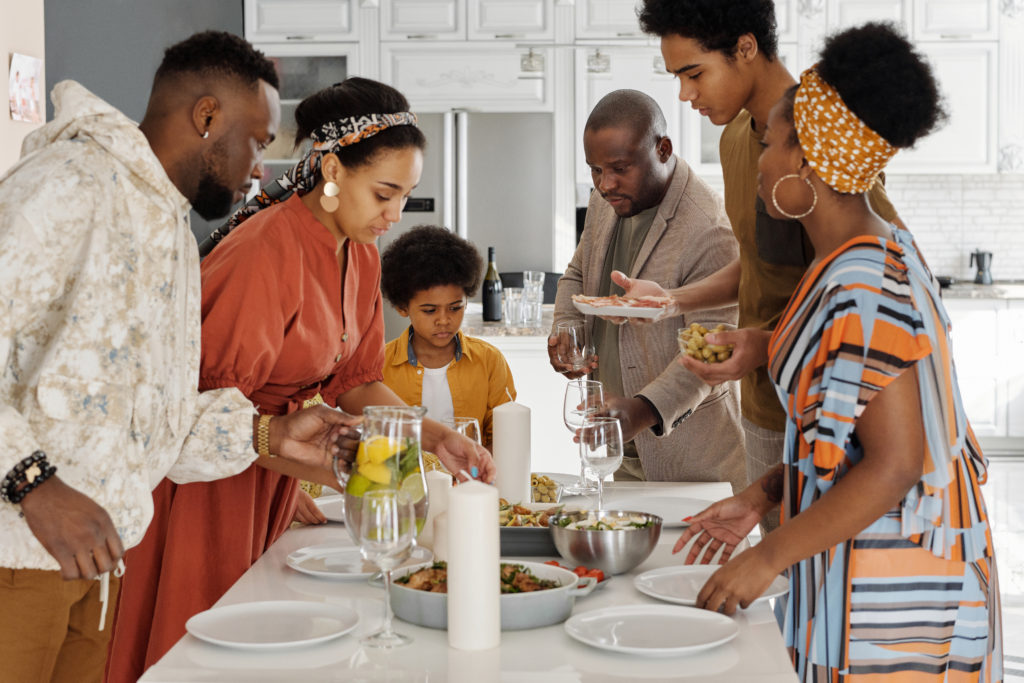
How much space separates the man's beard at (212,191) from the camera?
5.47ft

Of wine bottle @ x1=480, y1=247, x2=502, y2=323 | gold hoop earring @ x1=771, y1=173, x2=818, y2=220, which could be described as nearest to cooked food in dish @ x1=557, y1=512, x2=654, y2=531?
gold hoop earring @ x1=771, y1=173, x2=818, y2=220

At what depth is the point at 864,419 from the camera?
144 centimetres

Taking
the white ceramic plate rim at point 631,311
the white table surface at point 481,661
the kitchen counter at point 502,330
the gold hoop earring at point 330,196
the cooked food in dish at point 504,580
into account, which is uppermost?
the gold hoop earring at point 330,196

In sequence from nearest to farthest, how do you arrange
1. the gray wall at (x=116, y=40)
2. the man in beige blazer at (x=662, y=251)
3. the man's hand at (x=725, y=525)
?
the man's hand at (x=725, y=525) → the man in beige blazer at (x=662, y=251) → the gray wall at (x=116, y=40)

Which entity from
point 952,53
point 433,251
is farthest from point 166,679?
point 952,53

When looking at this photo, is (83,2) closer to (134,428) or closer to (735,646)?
(134,428)

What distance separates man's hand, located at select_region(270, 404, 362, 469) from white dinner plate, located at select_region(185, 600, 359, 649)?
1.12ft

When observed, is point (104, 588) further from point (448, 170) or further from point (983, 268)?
point (983, 268)

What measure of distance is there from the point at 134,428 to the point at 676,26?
4.20 feet

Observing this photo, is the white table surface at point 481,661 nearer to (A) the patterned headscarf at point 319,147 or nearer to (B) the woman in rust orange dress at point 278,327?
(B) the woman in rust orange dress at point 278,327

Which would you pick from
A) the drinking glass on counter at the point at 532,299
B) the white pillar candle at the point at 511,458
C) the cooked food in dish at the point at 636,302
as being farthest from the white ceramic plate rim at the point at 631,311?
the drinking glass on counter at the point at 532,299

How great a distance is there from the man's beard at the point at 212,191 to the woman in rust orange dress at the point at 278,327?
0.19 metres

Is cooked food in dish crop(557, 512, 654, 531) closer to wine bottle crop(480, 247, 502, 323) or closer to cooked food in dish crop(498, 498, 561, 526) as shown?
cooked food in dish crop(498, 498, 561, 526)

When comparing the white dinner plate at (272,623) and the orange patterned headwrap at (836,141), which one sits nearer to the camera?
the white dinner plate at (272,623)
